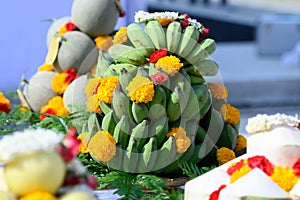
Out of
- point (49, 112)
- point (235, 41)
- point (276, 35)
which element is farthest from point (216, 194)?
point (235, 41)

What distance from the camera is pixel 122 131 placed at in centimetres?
119

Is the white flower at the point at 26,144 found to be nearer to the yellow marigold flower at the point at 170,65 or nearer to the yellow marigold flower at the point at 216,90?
the yellow marigold flower at the point at 170,65

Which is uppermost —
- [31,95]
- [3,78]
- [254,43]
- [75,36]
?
[75,36]

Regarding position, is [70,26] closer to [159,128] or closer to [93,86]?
[93,86]

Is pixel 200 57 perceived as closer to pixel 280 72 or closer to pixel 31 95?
pixel 31 95

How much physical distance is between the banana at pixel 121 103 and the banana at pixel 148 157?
→ 0.20 ft

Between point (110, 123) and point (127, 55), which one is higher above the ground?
point (127, 55)

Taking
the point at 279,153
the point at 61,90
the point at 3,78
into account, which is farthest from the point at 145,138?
the point at 3,78

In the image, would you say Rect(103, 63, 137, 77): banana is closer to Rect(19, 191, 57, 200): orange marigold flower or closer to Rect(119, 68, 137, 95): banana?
Rect(119, 68, 137, 95): banana

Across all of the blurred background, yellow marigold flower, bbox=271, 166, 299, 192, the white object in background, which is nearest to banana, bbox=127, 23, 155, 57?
yellow marigold flower, bbox=271, 166, 299, 192

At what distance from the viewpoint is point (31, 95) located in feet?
5.61

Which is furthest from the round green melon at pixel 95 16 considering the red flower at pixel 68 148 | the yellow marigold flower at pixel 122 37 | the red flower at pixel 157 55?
the red flower at pixel 68 148

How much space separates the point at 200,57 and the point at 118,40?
176mm

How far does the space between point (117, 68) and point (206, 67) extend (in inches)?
7.0
